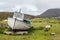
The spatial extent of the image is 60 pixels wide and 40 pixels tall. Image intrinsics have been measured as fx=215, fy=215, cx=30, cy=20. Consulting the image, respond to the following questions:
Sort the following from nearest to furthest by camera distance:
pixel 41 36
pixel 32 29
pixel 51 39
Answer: pixel 51 39, pixel 41 36, pixel 32 29

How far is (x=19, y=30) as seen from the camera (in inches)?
1166

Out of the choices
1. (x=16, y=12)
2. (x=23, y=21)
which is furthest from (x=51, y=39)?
(x=16, y=12)

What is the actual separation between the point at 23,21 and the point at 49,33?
4.54m

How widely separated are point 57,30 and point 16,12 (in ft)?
21.9

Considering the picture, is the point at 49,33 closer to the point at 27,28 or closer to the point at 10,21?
the point at 27,28

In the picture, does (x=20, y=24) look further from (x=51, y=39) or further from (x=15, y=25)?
(x=51, y=39)

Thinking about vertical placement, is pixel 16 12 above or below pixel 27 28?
above

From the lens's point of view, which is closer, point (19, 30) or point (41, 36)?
point (41, 36)

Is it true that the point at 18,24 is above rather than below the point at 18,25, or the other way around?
above

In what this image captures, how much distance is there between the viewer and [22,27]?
2967 centimetres

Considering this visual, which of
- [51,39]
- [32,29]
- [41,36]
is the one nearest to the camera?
[51,39]

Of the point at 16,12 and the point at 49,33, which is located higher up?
the point at 16,12

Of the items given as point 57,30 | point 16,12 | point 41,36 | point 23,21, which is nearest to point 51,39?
point 41,36

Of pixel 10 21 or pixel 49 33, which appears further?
pixel 10 21
